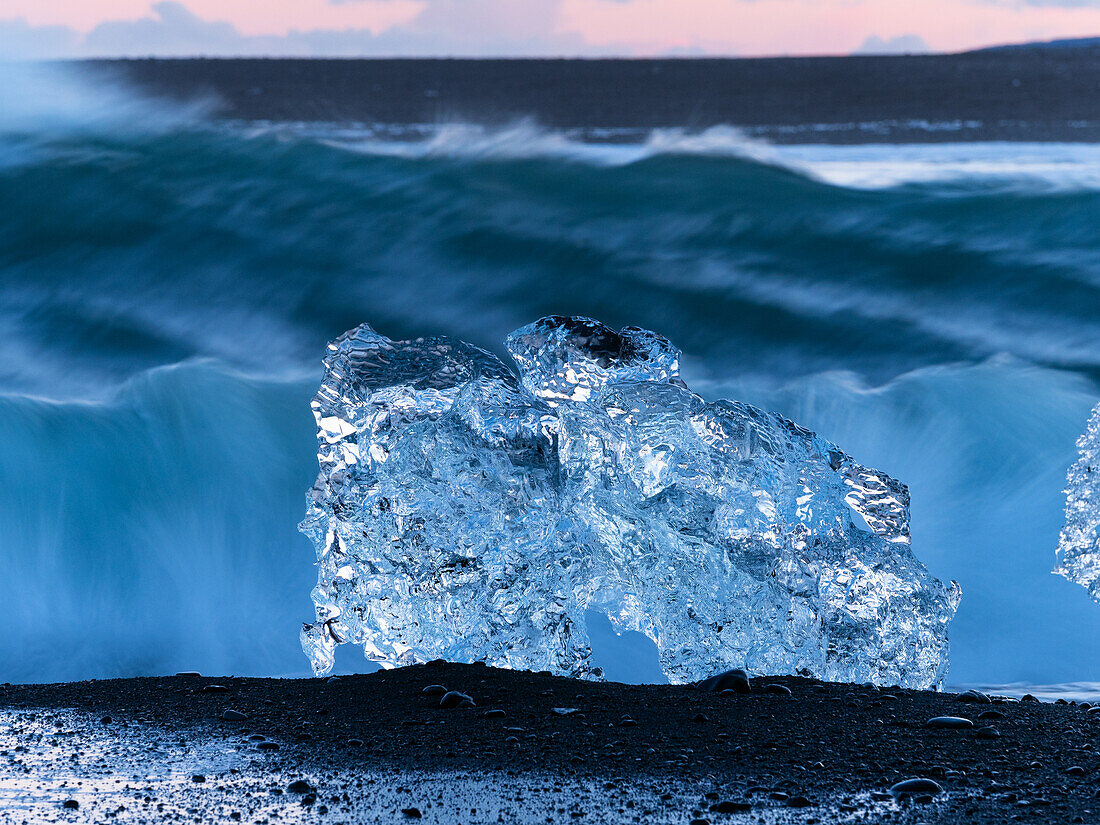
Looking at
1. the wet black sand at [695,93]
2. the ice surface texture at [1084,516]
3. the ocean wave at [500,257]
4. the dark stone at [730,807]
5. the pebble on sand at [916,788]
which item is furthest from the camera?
the wet black sand at [695,93]

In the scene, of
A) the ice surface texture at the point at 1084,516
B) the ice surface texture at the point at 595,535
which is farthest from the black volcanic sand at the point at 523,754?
the ice surface texture at the point at 1084,516

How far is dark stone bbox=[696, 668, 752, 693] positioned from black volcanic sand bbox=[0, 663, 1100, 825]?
0.04 meters

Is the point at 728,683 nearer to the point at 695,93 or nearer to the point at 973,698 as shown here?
the point at 973,698

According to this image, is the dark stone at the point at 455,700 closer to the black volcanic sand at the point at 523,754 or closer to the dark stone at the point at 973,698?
the black volcanic sand at the point at 523,754

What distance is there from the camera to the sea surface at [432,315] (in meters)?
5.71

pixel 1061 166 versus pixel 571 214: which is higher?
pixel 1061 166

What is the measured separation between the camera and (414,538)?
3.60 meters

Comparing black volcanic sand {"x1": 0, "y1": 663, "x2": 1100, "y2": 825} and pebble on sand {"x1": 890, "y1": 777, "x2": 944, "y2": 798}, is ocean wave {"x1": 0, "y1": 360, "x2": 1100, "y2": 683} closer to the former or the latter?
black volcanic sand {"x1": 0, "y1": 663, "x2": 1100, "y2": 825}

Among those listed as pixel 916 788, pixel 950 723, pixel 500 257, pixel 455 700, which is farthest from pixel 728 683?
pixel 500 257

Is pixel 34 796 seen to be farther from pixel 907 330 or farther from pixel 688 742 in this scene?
pixel 907 330

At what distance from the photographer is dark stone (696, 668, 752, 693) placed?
3.24 m

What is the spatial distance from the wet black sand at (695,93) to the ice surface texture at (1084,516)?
1103 cm

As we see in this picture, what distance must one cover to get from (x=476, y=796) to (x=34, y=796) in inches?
35.6

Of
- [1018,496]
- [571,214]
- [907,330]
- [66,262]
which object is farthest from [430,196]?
[1018,496]
